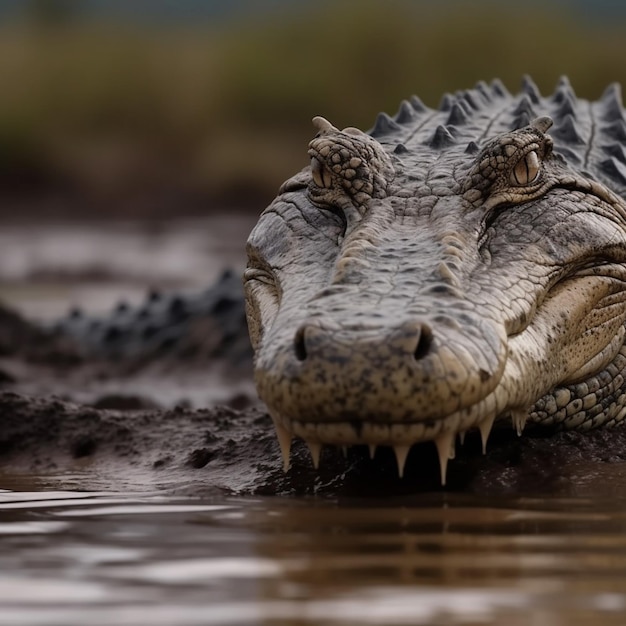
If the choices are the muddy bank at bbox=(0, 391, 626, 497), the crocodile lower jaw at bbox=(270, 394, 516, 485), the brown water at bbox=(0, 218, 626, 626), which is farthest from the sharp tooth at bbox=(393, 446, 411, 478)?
the muddy bank at bbox=(0, 391, 626, 497)

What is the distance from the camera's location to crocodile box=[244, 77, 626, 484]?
3174 millimetres

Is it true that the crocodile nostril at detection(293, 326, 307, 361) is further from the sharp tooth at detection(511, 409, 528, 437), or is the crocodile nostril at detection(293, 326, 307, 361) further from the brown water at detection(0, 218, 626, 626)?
the sharp tooth at detection(511, 409, 528, 437)

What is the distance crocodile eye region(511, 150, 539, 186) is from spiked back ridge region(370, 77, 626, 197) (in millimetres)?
293

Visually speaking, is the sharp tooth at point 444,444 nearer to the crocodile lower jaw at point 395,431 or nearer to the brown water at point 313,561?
the crocodile lower jaw at point 395,431

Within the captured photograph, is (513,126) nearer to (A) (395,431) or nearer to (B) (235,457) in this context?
(B) (235,457)

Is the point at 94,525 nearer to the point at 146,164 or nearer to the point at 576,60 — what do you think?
the point at 146,164

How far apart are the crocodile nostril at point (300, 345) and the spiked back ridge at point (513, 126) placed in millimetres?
1462

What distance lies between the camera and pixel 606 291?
4328 mm

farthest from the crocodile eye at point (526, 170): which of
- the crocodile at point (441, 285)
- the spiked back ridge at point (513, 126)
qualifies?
the spiked back ridge at point (513, 126)

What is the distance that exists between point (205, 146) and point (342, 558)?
17.5 metres

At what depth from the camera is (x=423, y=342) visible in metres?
3.19

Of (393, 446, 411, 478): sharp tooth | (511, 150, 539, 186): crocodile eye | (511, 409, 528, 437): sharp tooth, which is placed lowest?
(393, 446, 411, 478): sharp tooth

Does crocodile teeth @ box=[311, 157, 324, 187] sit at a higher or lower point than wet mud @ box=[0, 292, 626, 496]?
higher

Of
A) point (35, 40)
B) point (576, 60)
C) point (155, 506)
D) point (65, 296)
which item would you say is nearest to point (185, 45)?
point (35, 40)
